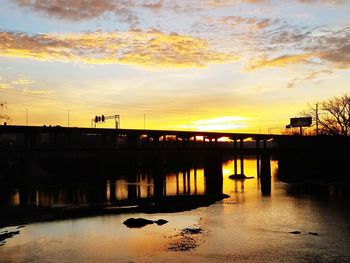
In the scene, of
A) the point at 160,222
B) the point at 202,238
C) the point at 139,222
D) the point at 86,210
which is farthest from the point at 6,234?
the point at 202,238

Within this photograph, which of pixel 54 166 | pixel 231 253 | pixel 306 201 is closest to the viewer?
pixel 231 253

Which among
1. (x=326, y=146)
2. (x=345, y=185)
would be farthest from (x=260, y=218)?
(x=326, y=146)

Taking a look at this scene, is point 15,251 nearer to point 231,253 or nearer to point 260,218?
point 231,253

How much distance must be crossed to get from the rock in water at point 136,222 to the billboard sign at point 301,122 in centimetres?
10759

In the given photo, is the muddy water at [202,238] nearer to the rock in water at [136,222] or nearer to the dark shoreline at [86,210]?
the rock in water at [136,222]

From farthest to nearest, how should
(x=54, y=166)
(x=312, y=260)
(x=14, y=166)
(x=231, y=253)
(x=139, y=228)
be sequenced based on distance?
(x=54, y=166)
(x=14, y=166)
(x=139, y=228)
(x=231, y=253)
(x=312, y=260)

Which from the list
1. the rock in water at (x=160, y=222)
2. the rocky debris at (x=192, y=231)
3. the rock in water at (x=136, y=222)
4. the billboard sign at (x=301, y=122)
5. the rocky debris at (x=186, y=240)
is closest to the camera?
the rocky debris at (x=186, y=240)

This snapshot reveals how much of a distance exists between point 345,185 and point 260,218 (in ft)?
128

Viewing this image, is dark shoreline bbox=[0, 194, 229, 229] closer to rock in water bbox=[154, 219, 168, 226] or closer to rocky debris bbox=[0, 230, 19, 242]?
rocky debris bbox=[0, 230, 19, 242]

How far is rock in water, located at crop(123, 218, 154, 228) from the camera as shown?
38219 mm

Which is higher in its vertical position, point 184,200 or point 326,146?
point 326,146

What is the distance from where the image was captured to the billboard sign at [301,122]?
137125mm

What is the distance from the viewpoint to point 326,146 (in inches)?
3356

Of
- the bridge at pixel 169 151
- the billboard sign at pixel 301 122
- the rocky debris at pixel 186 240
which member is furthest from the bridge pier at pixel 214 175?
the billboard sign at pixel 301 122
